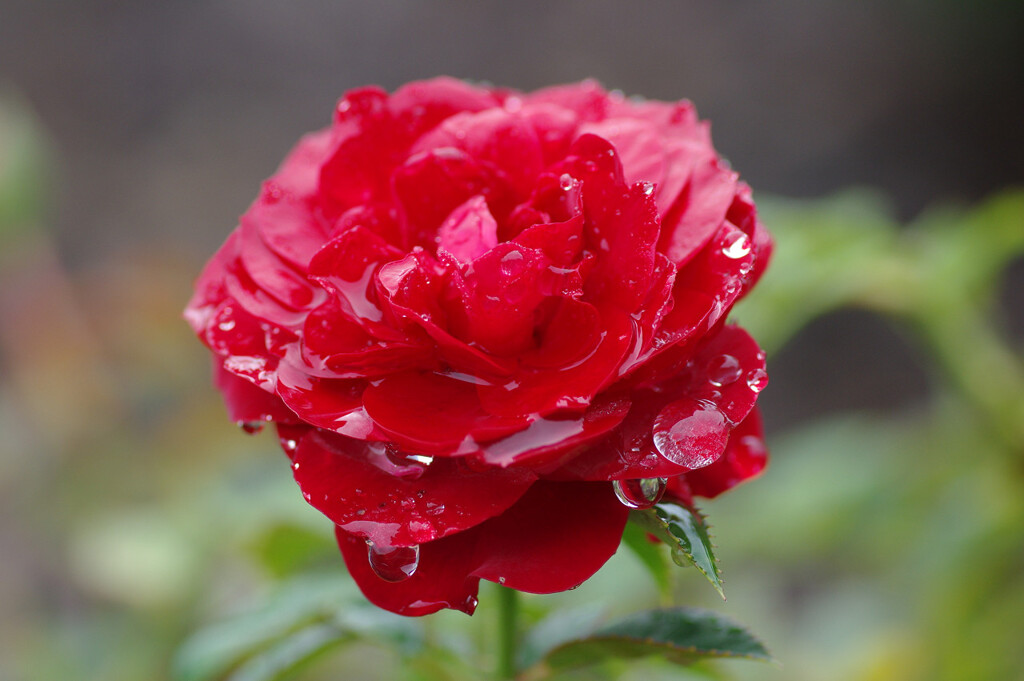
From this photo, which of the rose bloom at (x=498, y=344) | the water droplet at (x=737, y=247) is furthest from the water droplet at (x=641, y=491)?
the water droplet at (x=737, y=247)

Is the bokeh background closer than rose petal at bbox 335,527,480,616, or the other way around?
rose petal at bbox 335,527,480,616

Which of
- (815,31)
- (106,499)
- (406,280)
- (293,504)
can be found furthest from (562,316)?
(815,31)

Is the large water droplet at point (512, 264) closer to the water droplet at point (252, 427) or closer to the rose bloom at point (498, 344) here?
the rose bloom at point (498, 344)

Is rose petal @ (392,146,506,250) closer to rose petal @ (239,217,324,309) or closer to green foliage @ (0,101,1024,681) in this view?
rose petal @ (239,217,324,309)

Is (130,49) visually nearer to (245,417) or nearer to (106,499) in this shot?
(106,499)

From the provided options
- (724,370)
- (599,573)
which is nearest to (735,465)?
(724,370)

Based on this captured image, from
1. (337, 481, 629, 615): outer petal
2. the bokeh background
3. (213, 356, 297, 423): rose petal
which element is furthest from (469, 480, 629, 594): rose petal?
the bokeh background

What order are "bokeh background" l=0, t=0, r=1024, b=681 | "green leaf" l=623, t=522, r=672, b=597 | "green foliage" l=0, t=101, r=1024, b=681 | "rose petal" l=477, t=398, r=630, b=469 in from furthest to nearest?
1. "bokeh background" l=0, t=0, r=1024, b=681
2. "green foliage" l=0, t=101, r=1024, b=681
3. "green leaf" l=623, t=522, r=672, b=597
4. "rose petal" l=477, t=398, r=630, b=469
